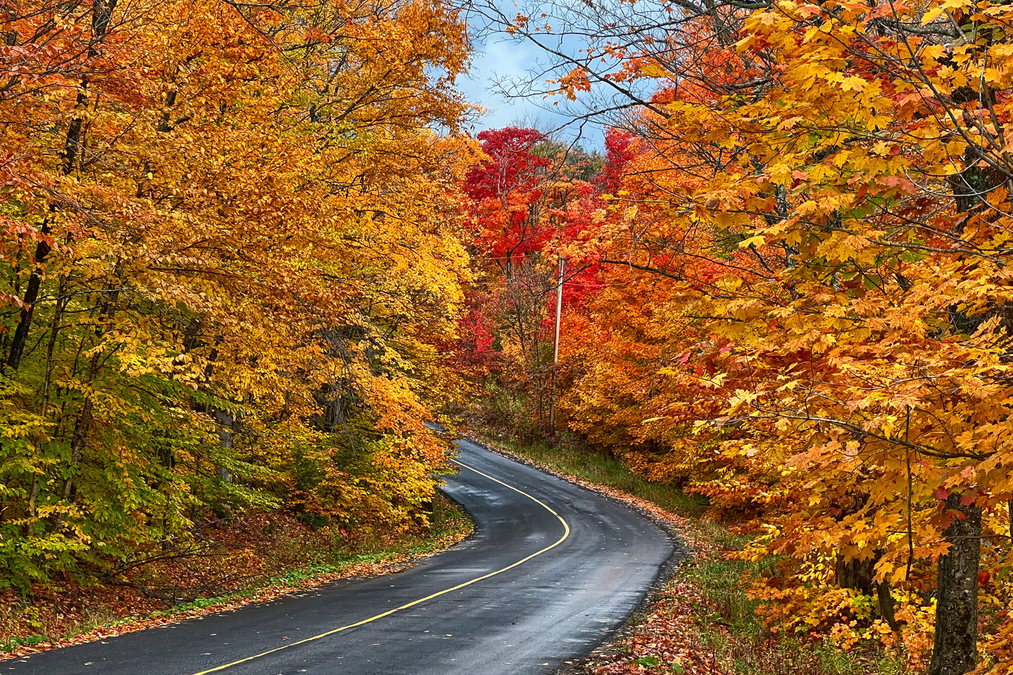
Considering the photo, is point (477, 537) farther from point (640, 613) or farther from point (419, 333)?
point (640, 613)

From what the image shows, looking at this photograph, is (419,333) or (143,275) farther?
(419,333)

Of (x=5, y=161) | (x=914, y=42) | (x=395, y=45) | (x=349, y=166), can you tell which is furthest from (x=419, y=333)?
(x=914, y=42)

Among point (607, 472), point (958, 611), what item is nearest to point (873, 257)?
point (958, 611)

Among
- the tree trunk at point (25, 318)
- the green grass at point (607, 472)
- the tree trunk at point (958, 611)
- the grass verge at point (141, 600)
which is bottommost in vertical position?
the grass verge at point (141, 600)

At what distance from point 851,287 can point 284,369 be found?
11350mm

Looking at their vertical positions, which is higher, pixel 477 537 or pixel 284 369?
pixel 284 369

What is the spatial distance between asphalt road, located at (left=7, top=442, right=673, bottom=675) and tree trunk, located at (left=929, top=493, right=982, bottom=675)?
14.1 ft

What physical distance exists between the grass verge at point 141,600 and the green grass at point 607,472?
13224mm

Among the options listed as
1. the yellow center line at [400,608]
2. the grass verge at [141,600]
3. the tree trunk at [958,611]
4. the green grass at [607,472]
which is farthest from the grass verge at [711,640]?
the green grass at [607,472]

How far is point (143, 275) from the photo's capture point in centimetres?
1035

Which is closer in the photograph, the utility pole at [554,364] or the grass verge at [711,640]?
the grass verge at [711,640]

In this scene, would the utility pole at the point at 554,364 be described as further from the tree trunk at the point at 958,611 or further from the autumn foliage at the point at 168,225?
the tree trunk at the point at 958,611

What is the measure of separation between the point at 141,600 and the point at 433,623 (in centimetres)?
486

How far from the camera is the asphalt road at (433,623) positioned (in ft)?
29.5
